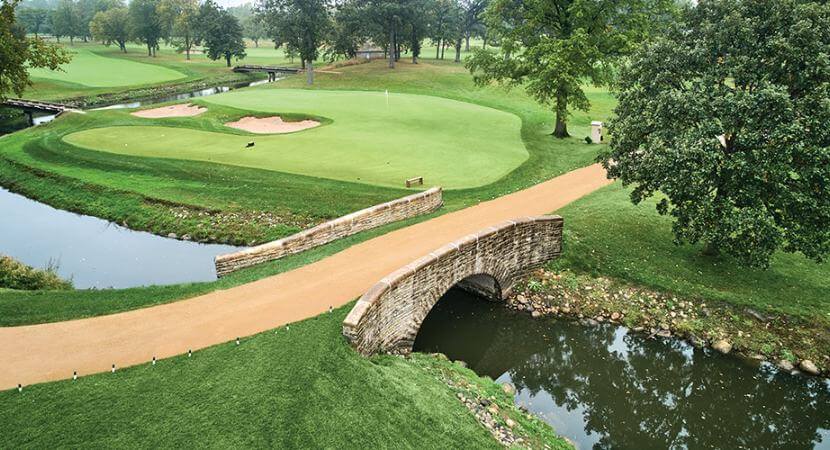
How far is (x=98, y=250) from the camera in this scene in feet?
82.7

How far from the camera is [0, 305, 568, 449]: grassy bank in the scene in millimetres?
10844

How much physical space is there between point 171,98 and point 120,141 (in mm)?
35966

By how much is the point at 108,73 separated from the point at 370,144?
219 feet

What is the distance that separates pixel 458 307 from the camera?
20.8 metres

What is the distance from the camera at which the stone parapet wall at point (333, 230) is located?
729 inches

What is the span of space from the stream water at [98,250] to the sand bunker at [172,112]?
67.5ft

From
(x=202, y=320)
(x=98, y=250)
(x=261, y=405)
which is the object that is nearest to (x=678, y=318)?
(x=261, y=405)

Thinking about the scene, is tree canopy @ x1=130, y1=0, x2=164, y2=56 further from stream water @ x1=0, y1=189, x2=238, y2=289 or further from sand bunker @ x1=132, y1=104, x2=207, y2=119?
stream water @ x1=0, y1=189, x2=238, y2=289

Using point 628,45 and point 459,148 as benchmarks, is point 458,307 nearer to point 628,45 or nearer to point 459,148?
point 459,148

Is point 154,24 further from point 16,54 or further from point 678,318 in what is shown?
point 678,318

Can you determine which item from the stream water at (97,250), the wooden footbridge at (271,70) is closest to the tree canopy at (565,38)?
the stream water at (97,250)

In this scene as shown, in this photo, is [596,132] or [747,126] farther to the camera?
[596,132]

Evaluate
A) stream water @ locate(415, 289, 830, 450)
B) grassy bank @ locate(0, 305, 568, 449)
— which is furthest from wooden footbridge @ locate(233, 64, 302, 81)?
grassy bank @ locate(0, 305, 568, 449)

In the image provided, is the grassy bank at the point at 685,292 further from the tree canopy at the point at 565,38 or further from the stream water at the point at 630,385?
the tree canopy at the point at 565,38
